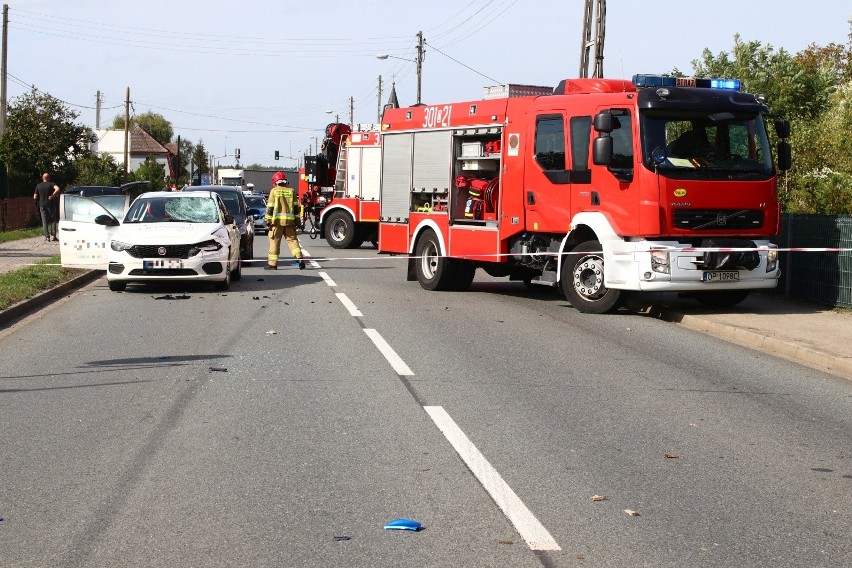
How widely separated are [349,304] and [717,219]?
16.8ft

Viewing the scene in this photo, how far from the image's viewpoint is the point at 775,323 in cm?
1384

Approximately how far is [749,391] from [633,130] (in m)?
5.72

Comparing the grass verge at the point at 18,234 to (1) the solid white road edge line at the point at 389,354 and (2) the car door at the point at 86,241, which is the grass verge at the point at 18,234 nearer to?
(2) the car door at the point at 86,241

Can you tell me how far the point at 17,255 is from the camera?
24734 mm

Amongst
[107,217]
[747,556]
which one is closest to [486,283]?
[107,217]

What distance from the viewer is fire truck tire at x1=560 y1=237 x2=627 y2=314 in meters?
15.1

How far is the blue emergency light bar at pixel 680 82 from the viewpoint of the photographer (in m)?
14.8

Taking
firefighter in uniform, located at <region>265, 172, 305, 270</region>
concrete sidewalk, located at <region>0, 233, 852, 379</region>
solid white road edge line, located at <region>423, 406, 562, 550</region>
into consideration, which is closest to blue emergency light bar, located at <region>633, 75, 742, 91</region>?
concrete sidewalk, located at <region>0, 233, 852, 379</region>

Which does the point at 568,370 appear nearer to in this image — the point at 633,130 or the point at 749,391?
the point at 749,391

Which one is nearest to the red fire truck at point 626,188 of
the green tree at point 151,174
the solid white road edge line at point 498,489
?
the solid white road edge line at point 498,489

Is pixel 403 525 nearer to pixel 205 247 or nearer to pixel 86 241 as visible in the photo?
pixel 205 247

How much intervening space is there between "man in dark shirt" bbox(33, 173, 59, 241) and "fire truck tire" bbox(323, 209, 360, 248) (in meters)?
7.43

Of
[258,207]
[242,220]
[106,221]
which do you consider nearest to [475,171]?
[106,221]

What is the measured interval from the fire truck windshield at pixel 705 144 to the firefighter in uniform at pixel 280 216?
30.5 feet
